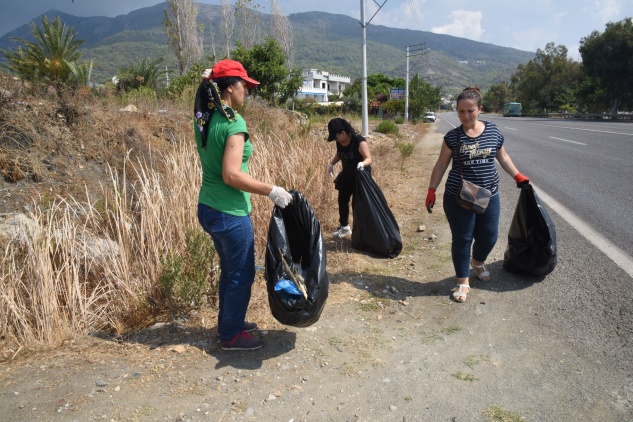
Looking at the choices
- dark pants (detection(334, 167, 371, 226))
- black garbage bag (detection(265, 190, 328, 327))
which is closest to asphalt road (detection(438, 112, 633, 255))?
dark pants (detection(334, 167, 371, 226))

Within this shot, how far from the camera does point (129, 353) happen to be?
2809mm

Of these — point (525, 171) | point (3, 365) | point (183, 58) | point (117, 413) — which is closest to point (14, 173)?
point (3, 365)

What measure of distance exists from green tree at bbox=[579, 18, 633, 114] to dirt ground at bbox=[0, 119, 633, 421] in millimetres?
42036

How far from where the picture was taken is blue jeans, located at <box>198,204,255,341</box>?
2.58 meters

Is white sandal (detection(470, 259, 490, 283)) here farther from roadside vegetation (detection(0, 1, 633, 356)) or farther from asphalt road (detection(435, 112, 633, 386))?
roadside vegetation (detection(0, 1, 633, 356))

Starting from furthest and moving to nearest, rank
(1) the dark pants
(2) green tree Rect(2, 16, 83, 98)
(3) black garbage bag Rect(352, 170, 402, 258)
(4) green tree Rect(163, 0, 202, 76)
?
(4) green tree Rect(163, 0, 202, 76) → (2) green tree Rect(2, 16, 83, 98) → (1) the dark pants → (3) black garbage bag Rect(352, 170, 402, 258)

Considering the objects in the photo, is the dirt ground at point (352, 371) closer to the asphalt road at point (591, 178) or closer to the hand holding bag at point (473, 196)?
the hand holding bag at point (473, 196)

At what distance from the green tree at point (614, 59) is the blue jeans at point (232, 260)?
141 ft

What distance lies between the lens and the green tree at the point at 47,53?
1308 cm

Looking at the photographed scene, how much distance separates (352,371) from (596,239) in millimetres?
3489

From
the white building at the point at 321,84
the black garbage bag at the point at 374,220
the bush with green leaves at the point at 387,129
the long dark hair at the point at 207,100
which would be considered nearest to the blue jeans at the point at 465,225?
the black garbage bag at the point at 374,220

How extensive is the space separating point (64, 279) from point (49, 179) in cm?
310

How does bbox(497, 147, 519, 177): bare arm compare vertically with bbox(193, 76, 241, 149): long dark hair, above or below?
below

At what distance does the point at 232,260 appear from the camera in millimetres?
2662
